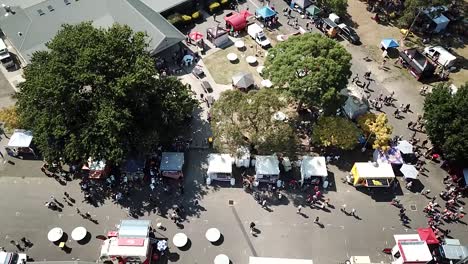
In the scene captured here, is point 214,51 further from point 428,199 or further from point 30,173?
point 428,199

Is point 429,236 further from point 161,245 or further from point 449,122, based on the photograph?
point 161,245

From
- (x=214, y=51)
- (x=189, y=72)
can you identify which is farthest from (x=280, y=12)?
(x=189, y=72)

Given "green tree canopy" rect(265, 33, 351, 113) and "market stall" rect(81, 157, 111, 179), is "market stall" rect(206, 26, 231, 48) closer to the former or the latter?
"green tree canopy" rect(265, 33, 351, 113)

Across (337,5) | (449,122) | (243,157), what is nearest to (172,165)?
(243,157)

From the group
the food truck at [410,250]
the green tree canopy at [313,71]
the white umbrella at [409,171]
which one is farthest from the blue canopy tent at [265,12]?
the food truck at [410,250]

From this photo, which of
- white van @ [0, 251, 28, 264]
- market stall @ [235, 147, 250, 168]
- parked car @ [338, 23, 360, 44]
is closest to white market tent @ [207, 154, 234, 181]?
market stall @ [235, 147, 250, 168]

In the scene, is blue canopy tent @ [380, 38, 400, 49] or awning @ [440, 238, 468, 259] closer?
awning @ [440, 238, 468, 259]
